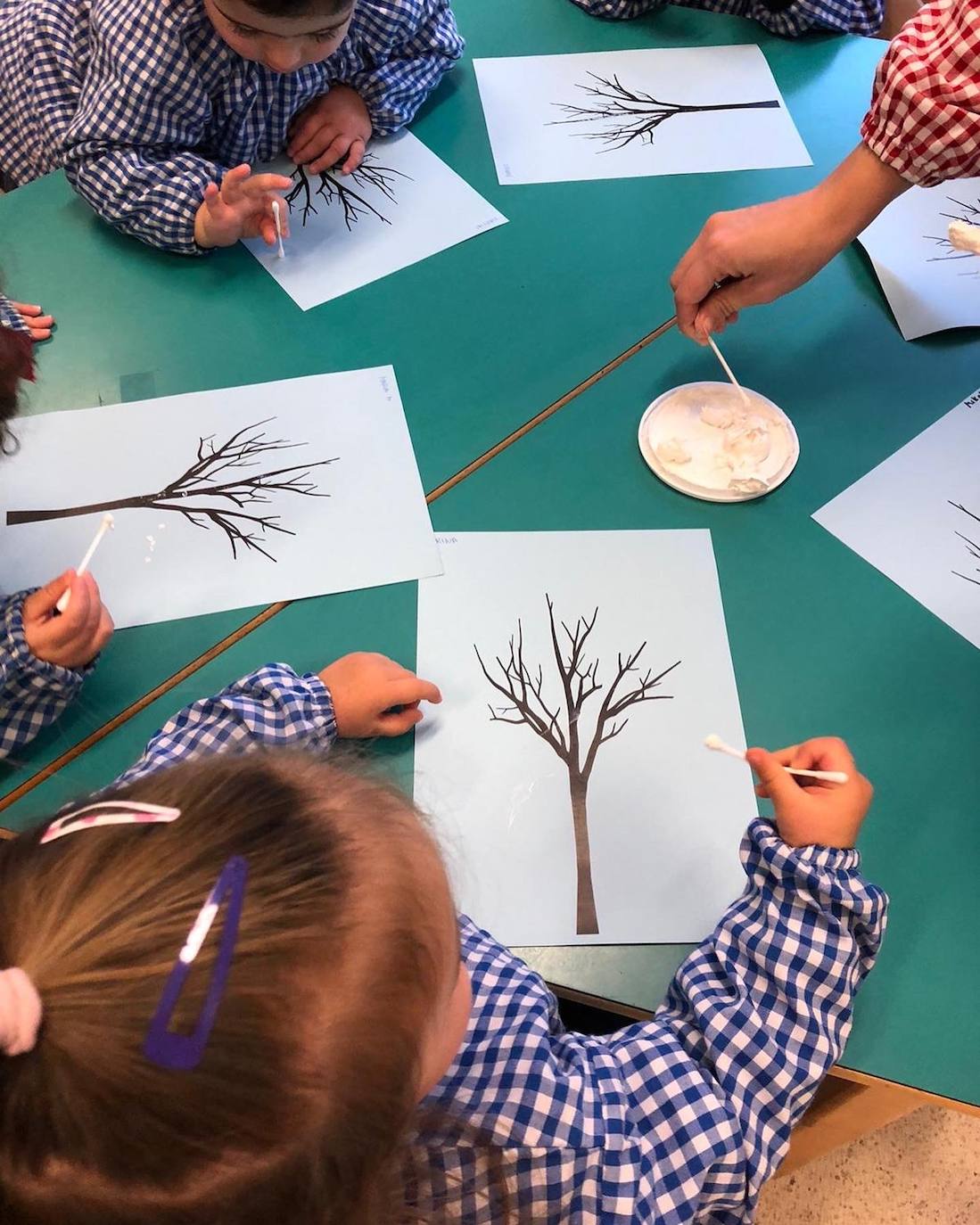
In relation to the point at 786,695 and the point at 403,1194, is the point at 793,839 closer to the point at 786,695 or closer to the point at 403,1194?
the point at 786,695

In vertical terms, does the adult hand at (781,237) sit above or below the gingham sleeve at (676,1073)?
above

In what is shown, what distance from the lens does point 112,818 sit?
1.39 ft

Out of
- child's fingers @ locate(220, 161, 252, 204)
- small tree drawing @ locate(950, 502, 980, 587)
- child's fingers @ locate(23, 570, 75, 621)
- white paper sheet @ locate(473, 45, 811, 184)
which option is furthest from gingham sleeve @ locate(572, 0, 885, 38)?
child's fingers @ locate(23, 570, 75, 621)

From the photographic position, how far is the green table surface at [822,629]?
1.99ft

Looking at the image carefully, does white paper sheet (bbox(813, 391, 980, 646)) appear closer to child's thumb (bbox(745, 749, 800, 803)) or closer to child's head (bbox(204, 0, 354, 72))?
child's thumb (bbox(745, 749, 800, 803))

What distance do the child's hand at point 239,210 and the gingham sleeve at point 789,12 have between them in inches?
20.5

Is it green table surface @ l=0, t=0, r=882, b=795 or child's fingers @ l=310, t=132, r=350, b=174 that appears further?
child's fingers @ l=310, t=132, r=350, b=174

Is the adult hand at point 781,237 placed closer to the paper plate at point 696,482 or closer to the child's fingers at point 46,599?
the paper plate at point 696,482

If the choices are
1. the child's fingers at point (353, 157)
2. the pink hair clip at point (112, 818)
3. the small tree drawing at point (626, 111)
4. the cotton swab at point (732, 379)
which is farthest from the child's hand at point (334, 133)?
the pink hair clip at point (112, 818)

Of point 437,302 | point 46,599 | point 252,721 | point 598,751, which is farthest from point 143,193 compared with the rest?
point 598,751

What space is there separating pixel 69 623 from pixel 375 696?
9.2 inches

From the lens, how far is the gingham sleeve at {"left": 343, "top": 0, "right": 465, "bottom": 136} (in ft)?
3.46

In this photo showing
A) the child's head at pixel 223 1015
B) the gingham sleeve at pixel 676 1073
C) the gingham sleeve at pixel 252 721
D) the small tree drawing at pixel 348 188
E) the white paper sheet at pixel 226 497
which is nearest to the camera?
the child's head at pixel 223 1015

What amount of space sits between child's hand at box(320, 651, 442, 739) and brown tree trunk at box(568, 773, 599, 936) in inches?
4.7
